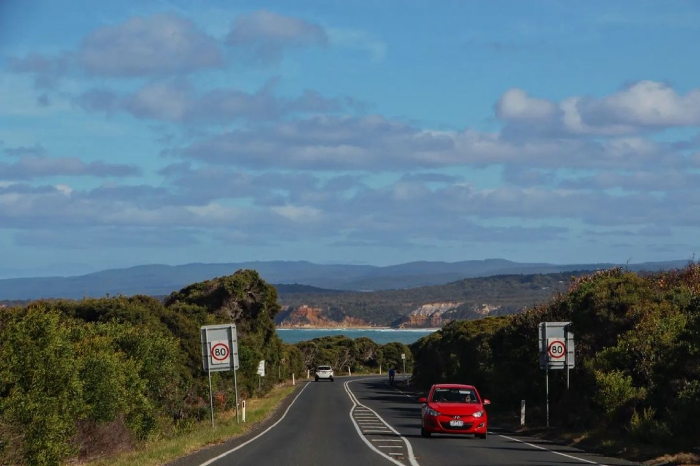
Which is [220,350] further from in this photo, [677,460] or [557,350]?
[677,460]

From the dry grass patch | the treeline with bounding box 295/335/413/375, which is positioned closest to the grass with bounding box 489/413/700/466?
the dry grass patch

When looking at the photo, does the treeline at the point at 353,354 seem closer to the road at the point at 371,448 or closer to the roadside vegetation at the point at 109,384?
the roadside vegetation at the point at 109,384

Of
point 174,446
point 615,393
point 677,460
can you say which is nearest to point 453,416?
point 615,393

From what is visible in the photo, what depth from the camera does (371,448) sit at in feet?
83.0

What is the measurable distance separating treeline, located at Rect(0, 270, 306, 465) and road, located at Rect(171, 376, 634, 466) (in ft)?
11.0

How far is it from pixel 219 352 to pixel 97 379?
9.09 meters

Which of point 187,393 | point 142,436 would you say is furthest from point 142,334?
point 187,393

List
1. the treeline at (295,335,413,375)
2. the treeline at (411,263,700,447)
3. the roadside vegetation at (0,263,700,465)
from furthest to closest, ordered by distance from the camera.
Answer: the treeline at (295,335,413,375) → the treeline at (411,263,700,447) → the roadside vegetation at (0,263,700,465)

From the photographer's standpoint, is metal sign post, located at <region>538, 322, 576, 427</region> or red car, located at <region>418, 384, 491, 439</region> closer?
red car, located at <region>418, 384, 491, 439</region>

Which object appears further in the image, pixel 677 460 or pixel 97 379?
pixel 97 379

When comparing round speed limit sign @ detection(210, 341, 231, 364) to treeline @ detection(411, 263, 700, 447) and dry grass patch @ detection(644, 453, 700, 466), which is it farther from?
dry grass patch @ detection(644, 453, 700, 466)

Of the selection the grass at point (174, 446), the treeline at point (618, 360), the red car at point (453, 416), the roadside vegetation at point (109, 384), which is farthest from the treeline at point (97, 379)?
the treeline at point (618, 360)

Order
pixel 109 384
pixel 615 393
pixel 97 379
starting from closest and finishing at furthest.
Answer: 1. pixel 97 379
2. pixel 109 384
3. pixel 615 393

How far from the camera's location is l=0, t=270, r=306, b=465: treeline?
71.4 feet
